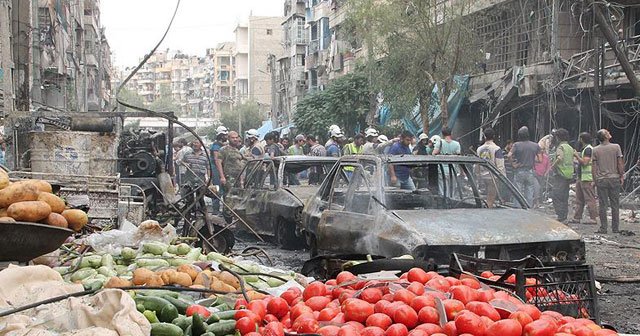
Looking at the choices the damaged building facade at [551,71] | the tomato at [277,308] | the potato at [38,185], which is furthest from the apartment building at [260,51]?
the tomato at [277,308]

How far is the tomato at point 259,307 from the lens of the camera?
14.0 ft

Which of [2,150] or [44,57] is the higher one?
[44,57]

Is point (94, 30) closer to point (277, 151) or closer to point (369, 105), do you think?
point (369, 105)

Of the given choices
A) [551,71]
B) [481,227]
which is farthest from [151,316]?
[551,71]

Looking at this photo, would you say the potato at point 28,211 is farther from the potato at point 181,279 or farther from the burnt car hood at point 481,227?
the burnt car hood at point 481,227

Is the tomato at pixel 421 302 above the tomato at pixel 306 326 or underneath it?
above

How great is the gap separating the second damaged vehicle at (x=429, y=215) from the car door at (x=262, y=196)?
2.50 meters

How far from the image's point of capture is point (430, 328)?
3.77m

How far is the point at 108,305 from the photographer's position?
3.68 metres

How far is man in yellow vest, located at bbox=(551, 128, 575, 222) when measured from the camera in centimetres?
1510

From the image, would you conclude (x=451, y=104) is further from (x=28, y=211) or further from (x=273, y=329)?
(x=273, y=329)

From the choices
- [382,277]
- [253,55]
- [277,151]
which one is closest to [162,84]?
[253,55]

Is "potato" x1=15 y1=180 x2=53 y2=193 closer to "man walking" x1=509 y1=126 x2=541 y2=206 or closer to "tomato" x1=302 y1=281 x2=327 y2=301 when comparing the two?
"tomato" x1=302 y1=281 x2=327 y2=301

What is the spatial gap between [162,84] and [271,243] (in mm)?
182451
